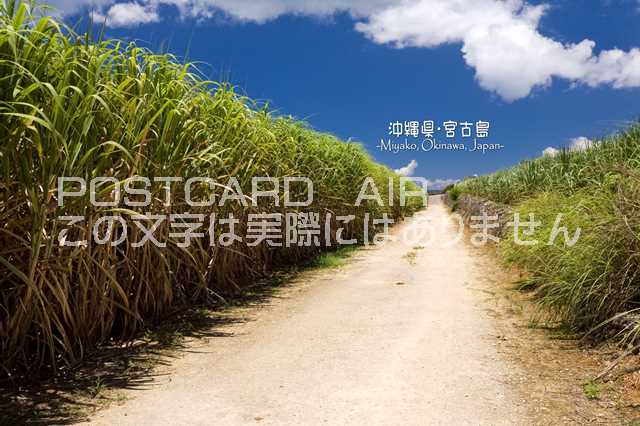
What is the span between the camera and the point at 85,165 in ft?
10.8

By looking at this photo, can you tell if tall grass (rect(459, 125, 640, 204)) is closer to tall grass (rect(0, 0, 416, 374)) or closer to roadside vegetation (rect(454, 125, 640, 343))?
roadside vegetation (rect(454, 125, 640, 343))

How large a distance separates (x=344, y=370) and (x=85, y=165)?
199 centimetres

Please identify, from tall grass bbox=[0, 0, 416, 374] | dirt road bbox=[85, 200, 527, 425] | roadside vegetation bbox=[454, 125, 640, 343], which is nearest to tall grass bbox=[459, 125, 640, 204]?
roadside vegetation bbox=[454, 125, 640, 343]

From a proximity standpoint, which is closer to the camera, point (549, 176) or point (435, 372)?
point (435, 372)

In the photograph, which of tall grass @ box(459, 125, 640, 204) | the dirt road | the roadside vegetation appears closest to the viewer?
the dirt road

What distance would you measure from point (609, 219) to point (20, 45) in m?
3.93

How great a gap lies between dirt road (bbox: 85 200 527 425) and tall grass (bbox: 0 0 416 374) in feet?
2.02

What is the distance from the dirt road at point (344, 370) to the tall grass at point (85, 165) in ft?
2.02

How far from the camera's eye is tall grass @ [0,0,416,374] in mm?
2910

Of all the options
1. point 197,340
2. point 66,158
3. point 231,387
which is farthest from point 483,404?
point 66,158

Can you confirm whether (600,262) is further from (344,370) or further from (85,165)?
(85,165)

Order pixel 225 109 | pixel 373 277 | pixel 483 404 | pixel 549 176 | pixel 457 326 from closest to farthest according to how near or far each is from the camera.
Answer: pixel 483 404
pixel 457 326
pixel 225 109
pixel 373 277
pixel 549 176

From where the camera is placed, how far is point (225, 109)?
5363 mm

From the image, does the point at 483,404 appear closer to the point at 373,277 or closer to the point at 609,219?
the point at 609,219
